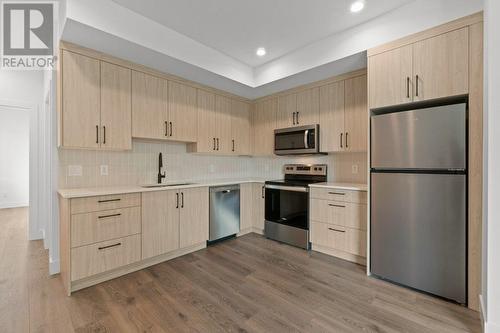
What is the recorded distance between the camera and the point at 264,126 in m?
4.05

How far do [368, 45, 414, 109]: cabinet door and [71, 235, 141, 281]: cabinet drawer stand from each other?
116 inches

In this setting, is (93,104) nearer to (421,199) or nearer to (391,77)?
(391,77)

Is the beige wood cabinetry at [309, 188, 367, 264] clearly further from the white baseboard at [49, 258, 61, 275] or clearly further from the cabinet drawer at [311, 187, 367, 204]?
the white baseboard at [49, 258, 61, 275]

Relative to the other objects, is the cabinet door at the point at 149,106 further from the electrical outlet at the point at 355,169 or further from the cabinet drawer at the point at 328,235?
the electrical outlet at the point at 355,169

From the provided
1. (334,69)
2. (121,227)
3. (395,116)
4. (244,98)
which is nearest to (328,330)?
(395,116)

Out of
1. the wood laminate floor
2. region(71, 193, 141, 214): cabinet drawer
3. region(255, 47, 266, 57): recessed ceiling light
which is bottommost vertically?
the wood laminate floor

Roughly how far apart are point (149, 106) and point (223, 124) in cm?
125

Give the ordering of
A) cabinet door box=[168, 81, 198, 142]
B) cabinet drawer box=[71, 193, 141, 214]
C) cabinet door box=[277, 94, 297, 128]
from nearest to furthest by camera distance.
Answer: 1. cabinet drawer box=[71, 193, 141, 214]
2. cabinet door box=[168, 81, 198, 142]
3. cabinet door box=[277, 94, 297, 128]

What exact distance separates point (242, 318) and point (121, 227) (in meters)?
1.52

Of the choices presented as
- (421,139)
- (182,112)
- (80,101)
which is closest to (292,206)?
(421,139)

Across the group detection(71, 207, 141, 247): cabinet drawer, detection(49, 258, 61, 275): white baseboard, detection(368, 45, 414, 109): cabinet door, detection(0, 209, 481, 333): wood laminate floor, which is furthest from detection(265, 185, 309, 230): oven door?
detection(49, 258, 61, 275): white baseboard

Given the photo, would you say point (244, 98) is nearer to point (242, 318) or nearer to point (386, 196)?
point (386, 196)

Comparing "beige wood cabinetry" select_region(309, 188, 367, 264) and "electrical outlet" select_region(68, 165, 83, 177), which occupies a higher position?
"electrical outlet" select_region(68, 165, 83, 177)

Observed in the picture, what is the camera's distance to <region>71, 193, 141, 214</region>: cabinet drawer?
2.07 metres
